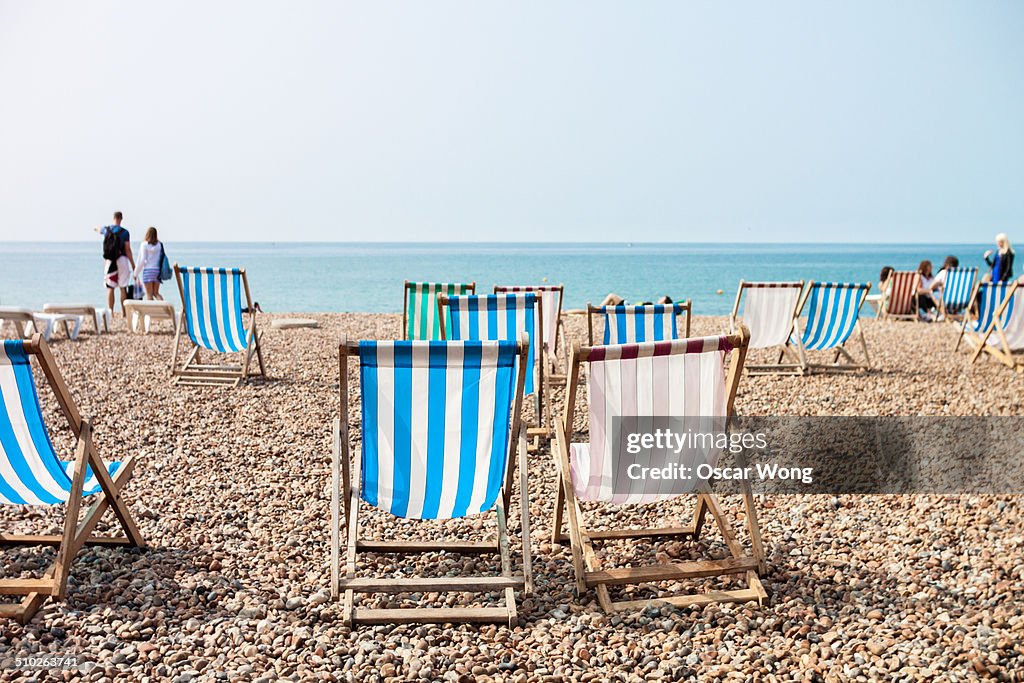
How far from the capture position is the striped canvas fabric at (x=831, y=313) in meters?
7.09

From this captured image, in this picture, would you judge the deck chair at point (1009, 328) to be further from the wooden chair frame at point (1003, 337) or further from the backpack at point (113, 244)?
the backpack at point (113, 244)

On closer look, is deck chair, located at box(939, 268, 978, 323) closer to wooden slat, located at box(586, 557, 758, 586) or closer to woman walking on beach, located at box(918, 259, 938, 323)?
woman walking on beach, located at box(918, 259, 938, 323)

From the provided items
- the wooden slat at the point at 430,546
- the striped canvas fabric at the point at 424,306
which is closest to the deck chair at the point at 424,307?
the striped canvas fabric at the point at 424,306

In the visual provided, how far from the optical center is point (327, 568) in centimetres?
301

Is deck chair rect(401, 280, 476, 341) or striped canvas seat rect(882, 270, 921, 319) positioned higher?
deck chair rect(401, 280, 476, 341)

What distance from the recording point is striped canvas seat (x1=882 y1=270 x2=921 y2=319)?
12781 millimetres

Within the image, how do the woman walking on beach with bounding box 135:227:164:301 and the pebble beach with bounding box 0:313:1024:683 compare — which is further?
the woman walking on beach with bounding box 135:227:164:301

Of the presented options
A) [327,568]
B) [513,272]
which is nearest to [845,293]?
[327,568]

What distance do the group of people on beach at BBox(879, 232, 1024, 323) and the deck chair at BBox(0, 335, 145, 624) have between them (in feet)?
36.2

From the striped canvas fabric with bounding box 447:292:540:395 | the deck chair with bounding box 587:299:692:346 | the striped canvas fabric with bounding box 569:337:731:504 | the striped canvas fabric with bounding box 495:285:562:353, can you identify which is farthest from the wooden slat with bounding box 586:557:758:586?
the striped canvas fabric with bounding box 495:285:562:353

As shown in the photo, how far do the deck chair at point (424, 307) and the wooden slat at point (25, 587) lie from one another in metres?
3.84

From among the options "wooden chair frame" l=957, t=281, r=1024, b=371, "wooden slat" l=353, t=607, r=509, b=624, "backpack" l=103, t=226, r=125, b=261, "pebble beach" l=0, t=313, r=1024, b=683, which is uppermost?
"backpack" l=103, t=226, r=125, b=261

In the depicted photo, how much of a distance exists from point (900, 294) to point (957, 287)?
1347mm

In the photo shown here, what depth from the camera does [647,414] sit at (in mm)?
2908
